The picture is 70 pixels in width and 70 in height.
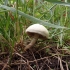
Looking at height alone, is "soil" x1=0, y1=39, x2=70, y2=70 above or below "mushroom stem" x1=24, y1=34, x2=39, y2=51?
below

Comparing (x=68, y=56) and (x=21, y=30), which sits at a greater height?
(x=21, y=30)

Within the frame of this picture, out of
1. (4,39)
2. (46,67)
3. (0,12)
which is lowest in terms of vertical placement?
(46,67)

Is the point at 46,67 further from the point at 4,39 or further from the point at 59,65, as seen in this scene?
the point at 4,39

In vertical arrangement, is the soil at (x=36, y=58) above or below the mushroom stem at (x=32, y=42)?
below

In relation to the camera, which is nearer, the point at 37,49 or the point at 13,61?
the point at 13,61

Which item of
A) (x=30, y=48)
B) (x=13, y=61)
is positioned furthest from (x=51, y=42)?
(x=13, y=61)

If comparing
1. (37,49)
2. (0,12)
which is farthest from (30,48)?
(0,12)
